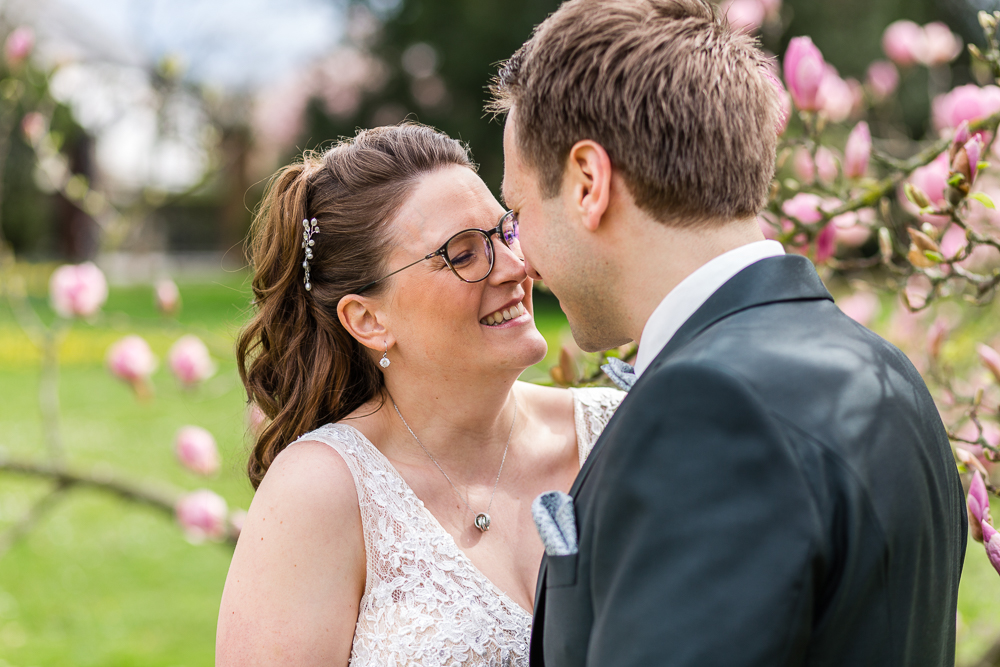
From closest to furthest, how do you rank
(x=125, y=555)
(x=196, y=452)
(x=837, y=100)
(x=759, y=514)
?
1. (x=759, y=514)
2. (x=837, y=100)
3. (x=196, y=452)
4. (x=125, y=555)

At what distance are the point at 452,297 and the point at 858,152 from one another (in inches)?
49.0

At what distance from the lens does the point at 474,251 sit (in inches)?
86.2

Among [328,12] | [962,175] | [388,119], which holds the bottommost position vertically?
[388,119]

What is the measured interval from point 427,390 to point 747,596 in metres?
1.38

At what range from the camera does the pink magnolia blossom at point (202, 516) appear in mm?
3264

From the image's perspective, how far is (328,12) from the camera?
18.7 metres

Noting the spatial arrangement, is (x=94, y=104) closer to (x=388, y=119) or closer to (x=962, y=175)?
(x=962, y=175)

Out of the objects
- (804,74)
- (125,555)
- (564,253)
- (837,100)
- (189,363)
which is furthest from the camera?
(125,555)

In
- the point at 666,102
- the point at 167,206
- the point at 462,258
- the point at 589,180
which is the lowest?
the point at 167,206

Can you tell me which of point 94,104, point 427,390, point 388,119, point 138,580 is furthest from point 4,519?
point 388,119

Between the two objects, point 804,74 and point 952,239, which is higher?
point 804,74

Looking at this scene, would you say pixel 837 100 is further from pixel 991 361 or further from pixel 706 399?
pixel 706 399

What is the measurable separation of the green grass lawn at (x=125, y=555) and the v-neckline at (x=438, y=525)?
2.10 ft

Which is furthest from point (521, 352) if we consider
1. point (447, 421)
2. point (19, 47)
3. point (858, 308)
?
point (19, 47)
